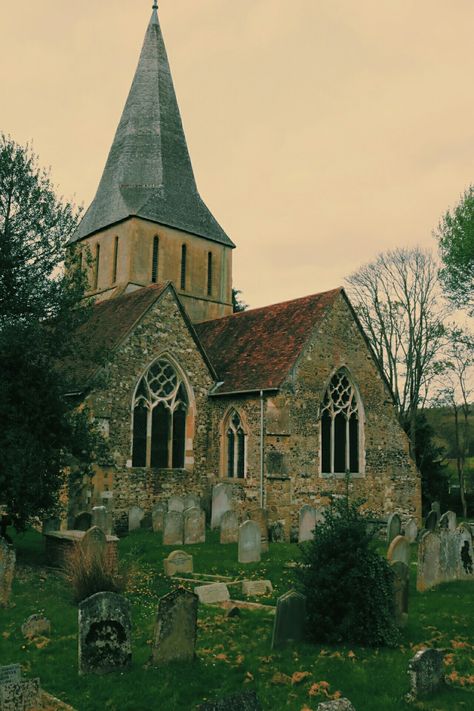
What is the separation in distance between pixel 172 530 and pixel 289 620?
7.66 meters

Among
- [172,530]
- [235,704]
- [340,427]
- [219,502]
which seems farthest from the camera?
[340,427]

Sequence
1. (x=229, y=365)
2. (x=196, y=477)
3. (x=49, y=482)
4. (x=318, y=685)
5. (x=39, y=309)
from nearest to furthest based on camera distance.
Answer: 1. (x=318, y=685)
2. (x=49, y=482)
3. (x=39, y=309)
4. (x=196, y=477)
5. (x=229, y=365)

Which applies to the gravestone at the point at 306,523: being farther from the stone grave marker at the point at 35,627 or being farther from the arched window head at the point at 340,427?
the stone grave marker at the point at 35,627

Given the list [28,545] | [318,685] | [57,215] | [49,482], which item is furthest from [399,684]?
[57,215]

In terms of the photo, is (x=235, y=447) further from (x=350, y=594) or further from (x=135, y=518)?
(x=350, y=594)

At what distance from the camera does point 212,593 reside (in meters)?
9.48

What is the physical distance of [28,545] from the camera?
1462 centimetres

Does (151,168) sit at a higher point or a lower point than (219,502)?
higher

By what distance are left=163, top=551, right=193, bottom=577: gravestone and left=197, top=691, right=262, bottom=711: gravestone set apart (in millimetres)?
7112

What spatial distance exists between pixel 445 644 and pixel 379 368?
15075 millimetres

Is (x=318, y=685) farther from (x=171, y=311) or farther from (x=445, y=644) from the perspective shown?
(x=171, y=311)

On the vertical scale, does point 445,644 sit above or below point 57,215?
below

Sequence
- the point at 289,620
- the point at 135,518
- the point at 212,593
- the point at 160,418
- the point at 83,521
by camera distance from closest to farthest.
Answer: the point at 289,620, the point at 212,593, the point at 83,521, the point at 135,518, the point at 160,418

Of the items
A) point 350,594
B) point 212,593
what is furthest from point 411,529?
point 350,594
